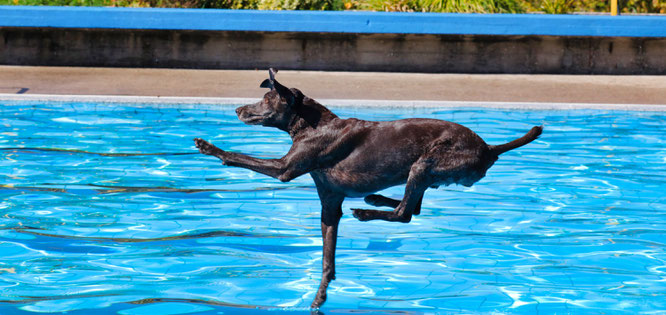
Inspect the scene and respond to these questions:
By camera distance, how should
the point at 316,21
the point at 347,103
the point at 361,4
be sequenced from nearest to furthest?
1. the point at 347,103
2. the point at 316,21
3. the point at 361,4

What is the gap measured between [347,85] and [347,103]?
79.6 inches

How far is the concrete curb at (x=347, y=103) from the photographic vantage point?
41.0 feet

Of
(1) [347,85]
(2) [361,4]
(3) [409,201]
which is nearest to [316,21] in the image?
(1) [347,85]

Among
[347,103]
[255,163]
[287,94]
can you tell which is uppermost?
[287,94]

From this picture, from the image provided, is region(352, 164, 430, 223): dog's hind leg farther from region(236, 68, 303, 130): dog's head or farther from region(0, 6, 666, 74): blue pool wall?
region(0, 6, 666, 74): blue pool wall

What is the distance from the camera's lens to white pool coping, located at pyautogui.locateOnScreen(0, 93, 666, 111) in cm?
1248

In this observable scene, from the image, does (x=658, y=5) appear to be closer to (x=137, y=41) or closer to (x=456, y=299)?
(x=137, y=41)

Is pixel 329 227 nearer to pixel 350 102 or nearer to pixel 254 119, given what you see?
pixel 254 119

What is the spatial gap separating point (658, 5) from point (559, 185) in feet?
38.3

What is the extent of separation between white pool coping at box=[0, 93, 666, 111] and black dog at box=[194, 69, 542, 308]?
7967mm

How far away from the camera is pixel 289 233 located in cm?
745

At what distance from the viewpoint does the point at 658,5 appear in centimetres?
1927

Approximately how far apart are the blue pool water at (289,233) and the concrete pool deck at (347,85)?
4.99ft

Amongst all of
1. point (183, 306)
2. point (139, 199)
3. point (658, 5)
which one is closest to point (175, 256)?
point (183, 306)
